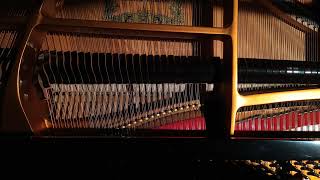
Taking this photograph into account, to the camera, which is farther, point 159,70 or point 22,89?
point 159,70

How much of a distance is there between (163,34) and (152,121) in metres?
0.52

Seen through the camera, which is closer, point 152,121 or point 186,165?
point 186,165

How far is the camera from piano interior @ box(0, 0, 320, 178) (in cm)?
121

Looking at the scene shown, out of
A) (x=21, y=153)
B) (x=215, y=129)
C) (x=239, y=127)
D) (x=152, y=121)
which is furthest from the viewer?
(x=239, y=127)

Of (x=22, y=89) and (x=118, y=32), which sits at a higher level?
(x=118, y=32)

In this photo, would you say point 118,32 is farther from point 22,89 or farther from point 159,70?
point 22,89

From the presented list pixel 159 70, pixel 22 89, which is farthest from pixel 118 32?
pixel 22 89

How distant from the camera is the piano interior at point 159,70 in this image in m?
1.21

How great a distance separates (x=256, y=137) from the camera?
132 cm

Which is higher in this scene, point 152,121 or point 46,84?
point 46,84

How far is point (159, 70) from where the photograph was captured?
130cm

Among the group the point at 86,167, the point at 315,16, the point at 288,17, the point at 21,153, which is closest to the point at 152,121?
the point at 86,167

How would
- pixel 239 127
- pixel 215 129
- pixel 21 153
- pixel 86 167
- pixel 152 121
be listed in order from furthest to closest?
pixel 239 127, pixel 152 121, pixel 215 129, pixel 86 167, pixel 21 153

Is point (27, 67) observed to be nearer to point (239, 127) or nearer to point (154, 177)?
point (154, 177)
